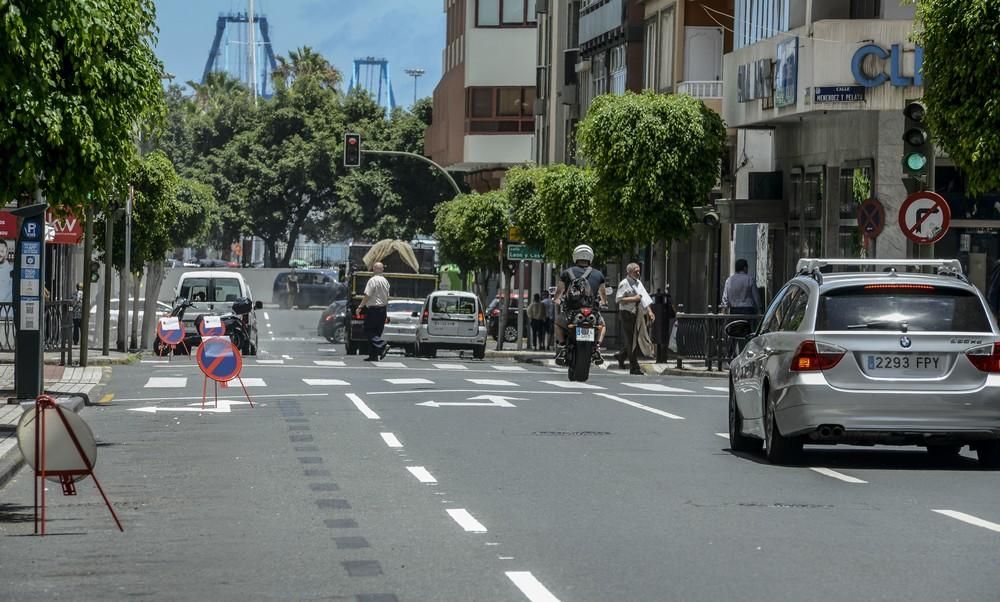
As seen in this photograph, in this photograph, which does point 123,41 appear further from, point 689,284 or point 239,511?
point 689,284

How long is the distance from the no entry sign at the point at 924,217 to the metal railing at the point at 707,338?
29.3ft

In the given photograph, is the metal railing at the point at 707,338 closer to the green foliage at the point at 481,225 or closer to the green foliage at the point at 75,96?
the green foliage at the point at 75,96

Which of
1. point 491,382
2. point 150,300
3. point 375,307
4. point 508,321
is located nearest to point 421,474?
point 491,382

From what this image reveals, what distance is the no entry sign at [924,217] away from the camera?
24.0 metres

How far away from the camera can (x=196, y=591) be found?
358 inches

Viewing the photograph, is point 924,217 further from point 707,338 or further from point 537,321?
point 537,321

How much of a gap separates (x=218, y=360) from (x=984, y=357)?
10.6 metres

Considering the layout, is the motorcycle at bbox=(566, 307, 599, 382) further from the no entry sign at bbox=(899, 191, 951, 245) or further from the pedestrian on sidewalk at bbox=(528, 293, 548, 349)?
the pedestrian on sidewalk at bbox=(528, 293, 548, 349)

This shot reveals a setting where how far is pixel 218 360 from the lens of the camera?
2300 cm

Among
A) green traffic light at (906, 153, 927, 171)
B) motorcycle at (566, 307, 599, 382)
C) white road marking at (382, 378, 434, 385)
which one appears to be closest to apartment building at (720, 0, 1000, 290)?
motorcycle at (566, 307, 599, 382)

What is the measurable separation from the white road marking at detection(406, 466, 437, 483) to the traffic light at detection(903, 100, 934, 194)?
33.5 feet

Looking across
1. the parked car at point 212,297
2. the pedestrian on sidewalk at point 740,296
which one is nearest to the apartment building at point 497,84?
the parked car at point 212,297

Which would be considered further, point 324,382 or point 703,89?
point 703,89

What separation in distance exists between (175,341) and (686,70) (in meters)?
14.2
